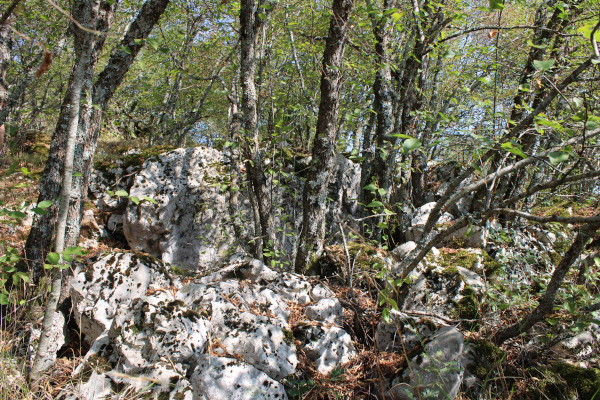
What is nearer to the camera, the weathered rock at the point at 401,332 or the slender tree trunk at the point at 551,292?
the slender tree trunk at the point at 551,292

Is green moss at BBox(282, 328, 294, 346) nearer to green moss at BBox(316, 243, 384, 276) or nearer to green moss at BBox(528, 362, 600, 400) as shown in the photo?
green moss at BBox(316, 243, 384, 276)

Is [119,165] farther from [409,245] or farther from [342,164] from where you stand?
[409,245]

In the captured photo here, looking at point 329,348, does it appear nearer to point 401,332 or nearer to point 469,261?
point 401,332

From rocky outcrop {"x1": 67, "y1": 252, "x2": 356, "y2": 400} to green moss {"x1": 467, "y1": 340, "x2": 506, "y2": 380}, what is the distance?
957 millimetres

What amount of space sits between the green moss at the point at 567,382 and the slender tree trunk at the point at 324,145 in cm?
247

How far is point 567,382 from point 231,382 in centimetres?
251

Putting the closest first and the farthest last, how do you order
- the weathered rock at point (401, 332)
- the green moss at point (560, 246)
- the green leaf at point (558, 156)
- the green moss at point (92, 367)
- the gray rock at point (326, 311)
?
1. the green leaf at point (558, 156)
2. the green moss at point (92, 367)
3. the weathered rock at point (401, 332)
4. the gray rock at point (326, 311)
5. the green moss at point (560, 246)

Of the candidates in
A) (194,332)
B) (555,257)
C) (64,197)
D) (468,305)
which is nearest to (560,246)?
(555,257)

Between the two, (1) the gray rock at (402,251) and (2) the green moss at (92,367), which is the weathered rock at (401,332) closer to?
(1) the gray rock at (402,251)

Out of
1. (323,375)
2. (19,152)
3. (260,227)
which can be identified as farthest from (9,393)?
(19,152)

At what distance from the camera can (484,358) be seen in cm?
252

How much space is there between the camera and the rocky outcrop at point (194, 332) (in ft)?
7.12

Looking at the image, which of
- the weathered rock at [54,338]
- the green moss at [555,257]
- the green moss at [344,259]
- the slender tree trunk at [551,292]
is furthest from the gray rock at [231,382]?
the green moss at [555,257]

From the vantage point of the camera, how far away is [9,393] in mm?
A: 2096
